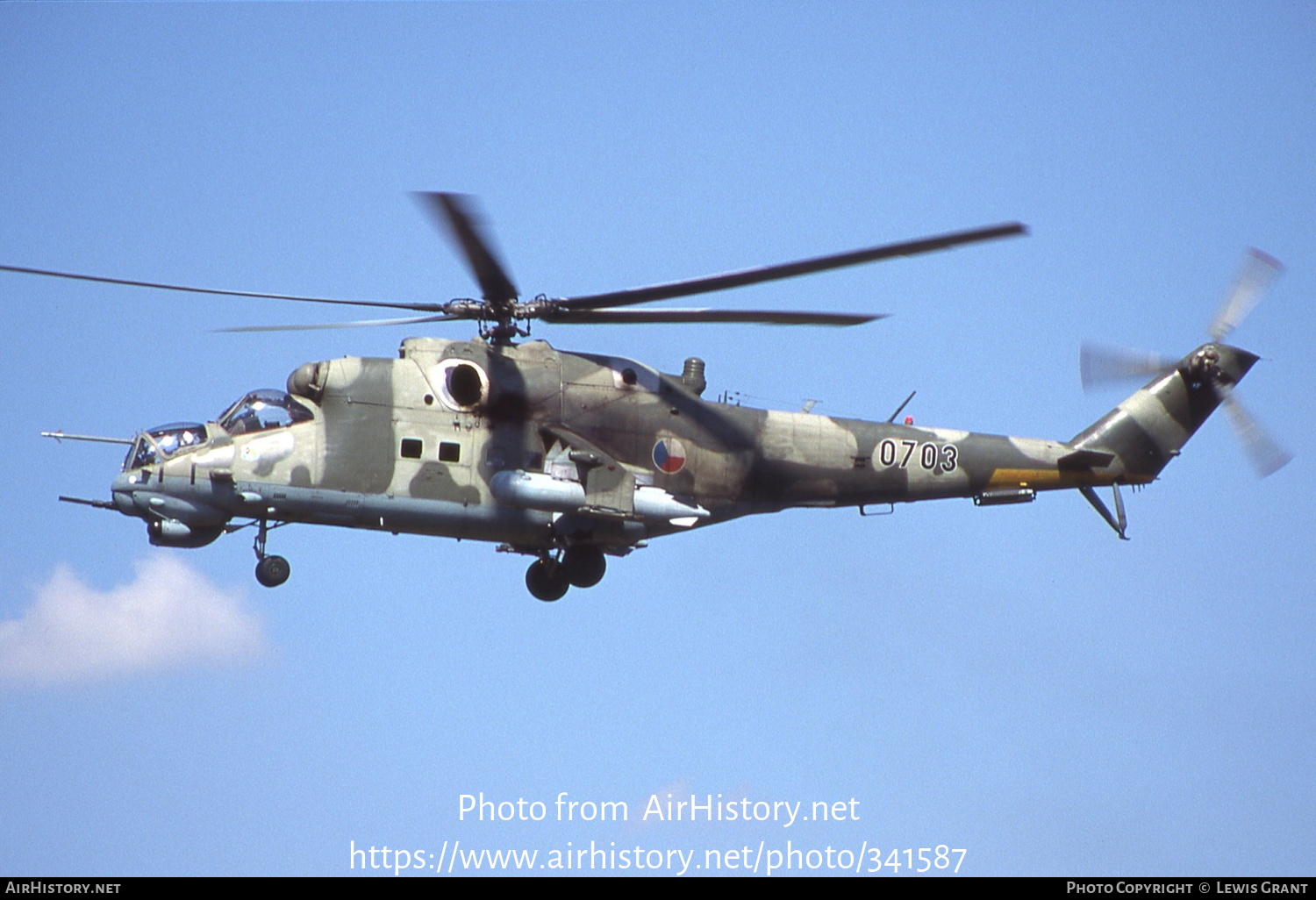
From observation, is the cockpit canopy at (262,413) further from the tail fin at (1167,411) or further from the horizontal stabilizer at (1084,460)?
the tail fin at (1167,411)

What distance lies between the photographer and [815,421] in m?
26.6

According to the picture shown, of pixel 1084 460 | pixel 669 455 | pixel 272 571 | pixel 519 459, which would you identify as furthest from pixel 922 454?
pixel 272 571

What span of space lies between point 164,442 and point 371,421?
3003mm

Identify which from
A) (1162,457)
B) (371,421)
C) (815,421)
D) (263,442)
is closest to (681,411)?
(815,421)

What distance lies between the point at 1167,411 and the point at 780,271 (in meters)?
11.2

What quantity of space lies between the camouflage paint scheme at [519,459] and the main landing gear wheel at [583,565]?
28 centimetres

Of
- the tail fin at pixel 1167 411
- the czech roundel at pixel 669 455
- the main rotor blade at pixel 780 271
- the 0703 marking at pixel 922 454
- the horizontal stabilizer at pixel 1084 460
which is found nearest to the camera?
the main rotor blade at pixel 780 271

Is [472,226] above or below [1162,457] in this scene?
above

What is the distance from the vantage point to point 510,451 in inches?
968

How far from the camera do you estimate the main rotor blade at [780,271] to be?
64.3 feet

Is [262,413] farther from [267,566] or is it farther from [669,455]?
[669,455]

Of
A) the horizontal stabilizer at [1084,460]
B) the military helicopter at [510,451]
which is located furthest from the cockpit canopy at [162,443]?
the horizontal stabilizer at [1084,460]

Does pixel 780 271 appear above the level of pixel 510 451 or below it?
above

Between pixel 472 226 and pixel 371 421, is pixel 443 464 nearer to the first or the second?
pixel 371 421
